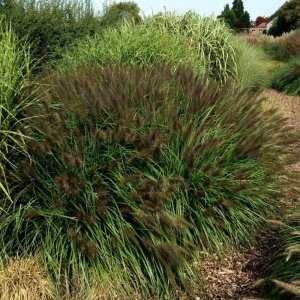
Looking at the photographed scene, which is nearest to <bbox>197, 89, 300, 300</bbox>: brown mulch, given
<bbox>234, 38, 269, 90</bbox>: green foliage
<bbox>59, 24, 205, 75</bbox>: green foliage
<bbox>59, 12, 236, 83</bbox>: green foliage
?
<bbox>59, 12, 236, 83</bbox>: green foliage

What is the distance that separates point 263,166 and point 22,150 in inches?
82.4

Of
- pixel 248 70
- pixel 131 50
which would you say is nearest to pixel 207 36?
pixel 248 70

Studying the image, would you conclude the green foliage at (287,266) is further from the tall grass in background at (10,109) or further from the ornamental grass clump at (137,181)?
the tall grass in background at (10,109)

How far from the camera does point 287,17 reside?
37.6 metres

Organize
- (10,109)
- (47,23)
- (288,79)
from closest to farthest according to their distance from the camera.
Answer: (10,109), (47,23), (288,79)

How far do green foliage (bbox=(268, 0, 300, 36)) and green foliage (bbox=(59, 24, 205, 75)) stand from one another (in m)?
30.0

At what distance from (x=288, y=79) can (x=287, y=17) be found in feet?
85.8

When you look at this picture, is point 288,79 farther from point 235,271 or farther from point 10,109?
point 10,109

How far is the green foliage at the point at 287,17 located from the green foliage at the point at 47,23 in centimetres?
2901

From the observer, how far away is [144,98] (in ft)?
13.6

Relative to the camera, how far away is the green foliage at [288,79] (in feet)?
43.3

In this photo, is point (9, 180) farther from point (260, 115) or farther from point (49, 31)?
point (49, 31)

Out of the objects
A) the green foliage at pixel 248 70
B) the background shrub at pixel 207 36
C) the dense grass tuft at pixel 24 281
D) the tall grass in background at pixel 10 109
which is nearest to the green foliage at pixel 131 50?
the background shrub at pixel 207 36

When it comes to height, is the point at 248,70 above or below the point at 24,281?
above
